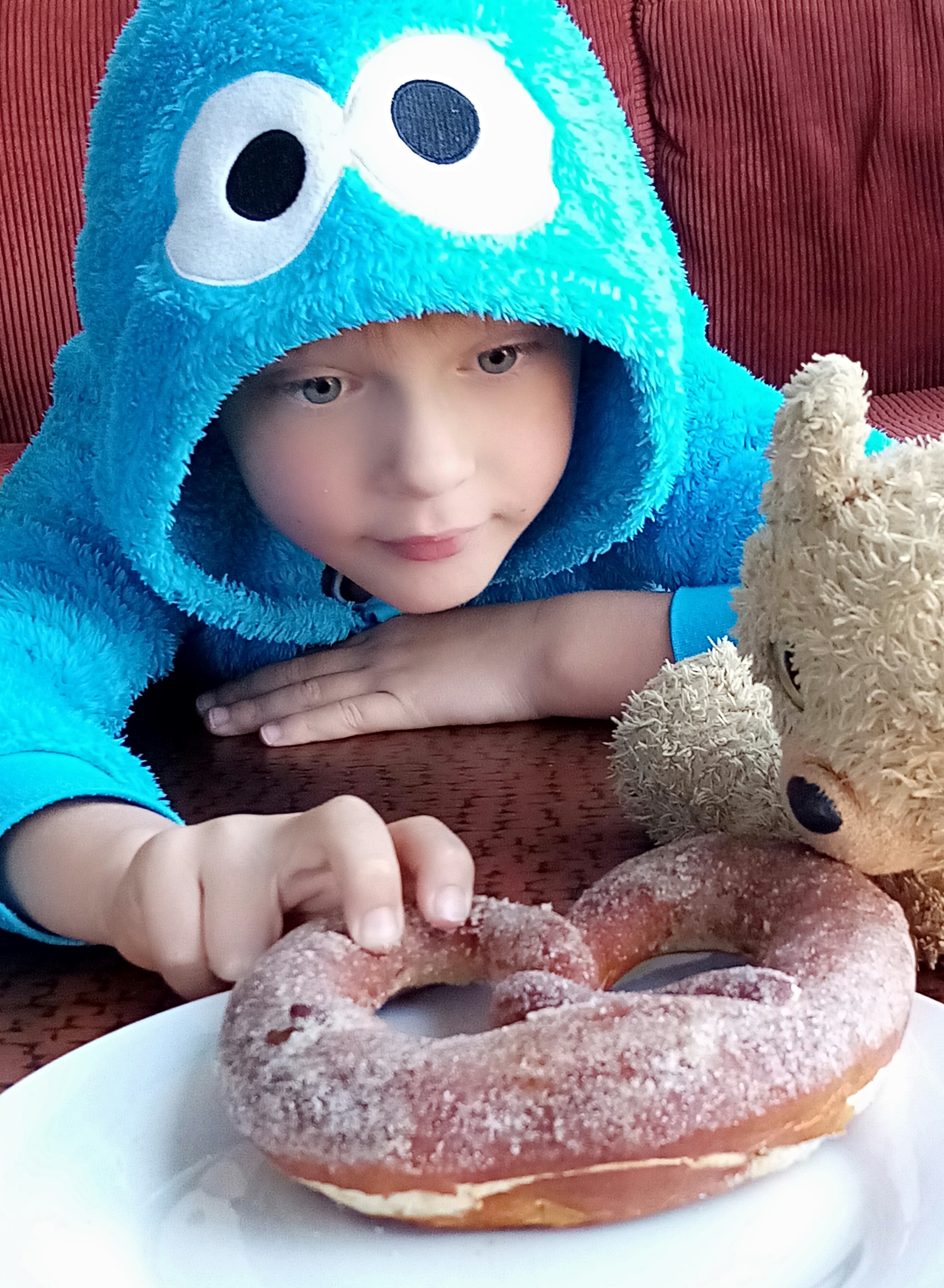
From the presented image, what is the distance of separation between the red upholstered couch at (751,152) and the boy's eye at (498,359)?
82 cm

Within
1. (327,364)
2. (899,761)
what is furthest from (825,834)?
(327,364)

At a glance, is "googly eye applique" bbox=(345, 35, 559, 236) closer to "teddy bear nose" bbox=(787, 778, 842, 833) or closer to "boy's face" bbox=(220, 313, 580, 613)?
"boy's face" bbox=(220, 313, 580, 613)

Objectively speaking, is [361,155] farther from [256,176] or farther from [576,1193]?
[576,1193]

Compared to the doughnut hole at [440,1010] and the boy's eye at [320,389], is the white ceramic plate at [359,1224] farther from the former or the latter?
the boy's eye at [320,389]

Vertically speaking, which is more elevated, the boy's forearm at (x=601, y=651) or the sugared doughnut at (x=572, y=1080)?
the sugared doughnut at (x=572, y=1080)

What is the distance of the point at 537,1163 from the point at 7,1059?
21 centimetres

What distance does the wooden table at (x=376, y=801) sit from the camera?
420mm

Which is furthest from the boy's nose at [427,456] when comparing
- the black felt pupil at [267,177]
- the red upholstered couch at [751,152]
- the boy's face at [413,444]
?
the red upholstered couch at [751,152]

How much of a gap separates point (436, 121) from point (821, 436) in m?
0.32

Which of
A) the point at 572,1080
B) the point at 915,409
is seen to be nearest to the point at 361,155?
the point at 572,1080

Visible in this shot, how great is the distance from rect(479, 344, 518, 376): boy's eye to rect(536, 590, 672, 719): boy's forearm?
0.20 m

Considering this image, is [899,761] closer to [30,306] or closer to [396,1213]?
[396,1213]

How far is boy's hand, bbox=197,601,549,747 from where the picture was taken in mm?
750

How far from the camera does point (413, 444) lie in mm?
587
